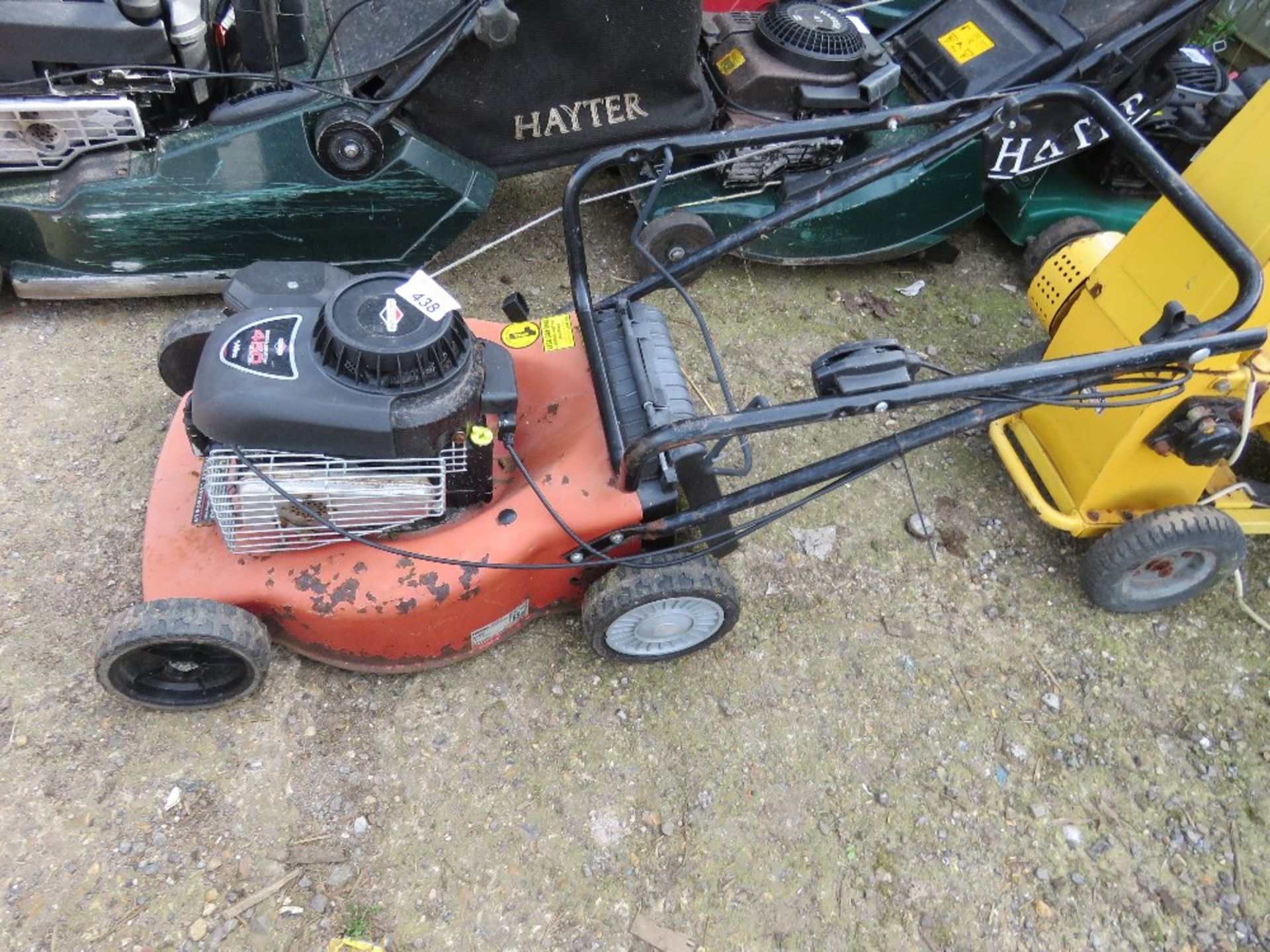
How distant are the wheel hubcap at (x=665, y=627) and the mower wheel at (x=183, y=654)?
2.46 feet

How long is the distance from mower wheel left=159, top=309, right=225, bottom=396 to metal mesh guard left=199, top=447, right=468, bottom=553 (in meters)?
0.45

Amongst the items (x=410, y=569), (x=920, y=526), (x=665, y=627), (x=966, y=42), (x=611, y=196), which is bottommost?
(x=920, y=526)

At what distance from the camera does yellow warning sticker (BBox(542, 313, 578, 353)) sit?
219cm

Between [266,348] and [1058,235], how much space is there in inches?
107

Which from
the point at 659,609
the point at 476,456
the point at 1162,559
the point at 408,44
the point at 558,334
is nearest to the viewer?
the point at 476,456

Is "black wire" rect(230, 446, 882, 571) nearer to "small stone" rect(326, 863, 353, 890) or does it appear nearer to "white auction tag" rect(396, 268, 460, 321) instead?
"white auction tag" rect(396, 268, 460, 321)

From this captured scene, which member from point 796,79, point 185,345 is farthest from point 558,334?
point 796,79

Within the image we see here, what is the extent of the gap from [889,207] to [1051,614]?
1441 millimetres

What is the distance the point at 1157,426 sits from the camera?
2.12m

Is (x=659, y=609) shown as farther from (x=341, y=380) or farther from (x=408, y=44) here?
(x=408, y=44)

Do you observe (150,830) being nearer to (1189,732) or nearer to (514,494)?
(514,494)

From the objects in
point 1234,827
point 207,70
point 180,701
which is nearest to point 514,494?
point 180,701

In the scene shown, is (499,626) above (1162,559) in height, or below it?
below

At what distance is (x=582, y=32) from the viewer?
262 cm
